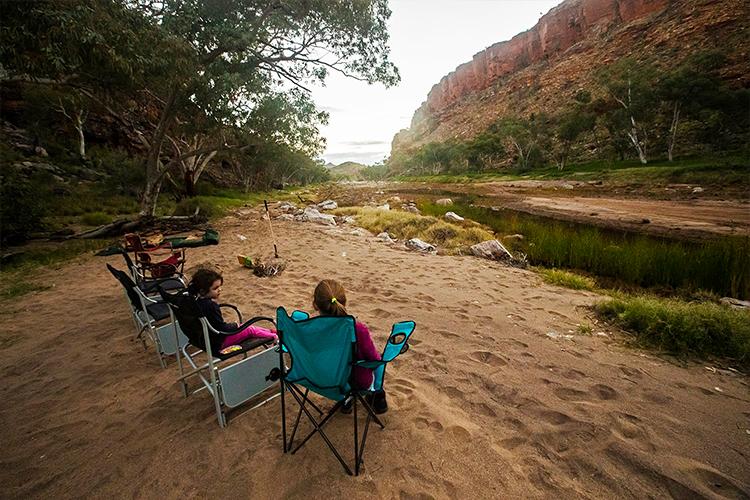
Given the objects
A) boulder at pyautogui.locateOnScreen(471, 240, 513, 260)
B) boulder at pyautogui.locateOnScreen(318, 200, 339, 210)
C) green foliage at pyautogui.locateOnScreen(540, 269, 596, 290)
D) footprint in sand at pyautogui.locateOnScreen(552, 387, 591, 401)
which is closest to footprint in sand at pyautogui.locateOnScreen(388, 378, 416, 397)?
footprint in sand at pyautogui.locateOnScreen(552, 387, 591, 401)

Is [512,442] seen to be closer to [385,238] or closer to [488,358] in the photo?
[488,358]

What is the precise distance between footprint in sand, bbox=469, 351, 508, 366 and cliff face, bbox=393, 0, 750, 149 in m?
51.7

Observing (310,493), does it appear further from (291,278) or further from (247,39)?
(247,39)

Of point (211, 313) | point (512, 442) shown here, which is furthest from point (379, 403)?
point (211, 313)

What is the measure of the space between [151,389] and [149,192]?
1103 centimetres

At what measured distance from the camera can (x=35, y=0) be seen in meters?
3.79

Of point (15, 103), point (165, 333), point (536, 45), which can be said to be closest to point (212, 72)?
point (165, 333)

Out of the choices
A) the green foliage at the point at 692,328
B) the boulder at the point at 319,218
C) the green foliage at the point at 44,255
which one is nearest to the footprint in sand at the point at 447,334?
the green foliage at the point at 692,328

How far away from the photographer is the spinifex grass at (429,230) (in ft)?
30.8

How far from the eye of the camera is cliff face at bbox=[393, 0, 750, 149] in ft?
143

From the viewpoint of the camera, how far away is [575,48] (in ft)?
257

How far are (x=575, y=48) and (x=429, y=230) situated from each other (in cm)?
10100

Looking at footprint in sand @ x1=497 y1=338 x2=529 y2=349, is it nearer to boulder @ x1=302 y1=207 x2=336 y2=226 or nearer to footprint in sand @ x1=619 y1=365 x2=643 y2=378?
footprint in sand @ x1=619 y1=365 x2=643 y2=378

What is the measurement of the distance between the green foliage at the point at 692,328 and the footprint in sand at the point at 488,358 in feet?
6.55
